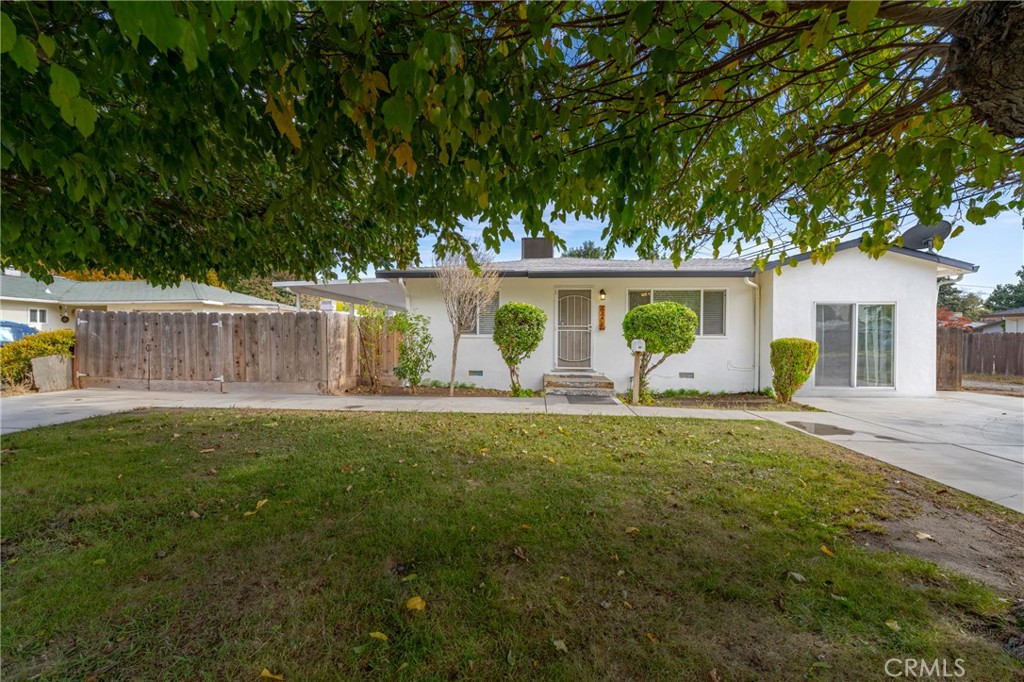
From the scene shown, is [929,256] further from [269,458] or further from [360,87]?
[269,458]

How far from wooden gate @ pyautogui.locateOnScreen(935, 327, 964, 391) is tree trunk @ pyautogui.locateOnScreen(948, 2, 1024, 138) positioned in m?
12.5

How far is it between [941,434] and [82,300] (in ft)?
83.0

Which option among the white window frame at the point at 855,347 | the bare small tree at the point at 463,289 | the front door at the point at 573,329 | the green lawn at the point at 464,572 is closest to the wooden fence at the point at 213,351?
the bare small tree at the point at 463,289

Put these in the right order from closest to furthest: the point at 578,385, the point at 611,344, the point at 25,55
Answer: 1. the point at 25,55
2. the point at 578,385
3. the point at 611,344

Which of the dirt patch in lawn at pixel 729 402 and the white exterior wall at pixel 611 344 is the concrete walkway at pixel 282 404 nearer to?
the dirt patch in lawn at pixel 729 402

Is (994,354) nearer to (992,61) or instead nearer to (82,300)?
(992,61)

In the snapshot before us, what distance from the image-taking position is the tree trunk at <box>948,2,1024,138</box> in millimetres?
1803

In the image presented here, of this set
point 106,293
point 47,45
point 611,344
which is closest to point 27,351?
point 106,293

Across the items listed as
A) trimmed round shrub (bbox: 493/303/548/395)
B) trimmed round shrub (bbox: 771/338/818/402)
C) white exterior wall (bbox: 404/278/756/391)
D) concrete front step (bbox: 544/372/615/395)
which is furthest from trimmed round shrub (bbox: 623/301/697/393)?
trimmed round shrub (bbox: 493/303/548/395)

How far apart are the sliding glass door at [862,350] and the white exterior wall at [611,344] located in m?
1.57

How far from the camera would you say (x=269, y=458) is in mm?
4594

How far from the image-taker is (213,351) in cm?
936

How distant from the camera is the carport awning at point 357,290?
11156 mm

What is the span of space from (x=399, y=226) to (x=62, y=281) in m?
22.2
